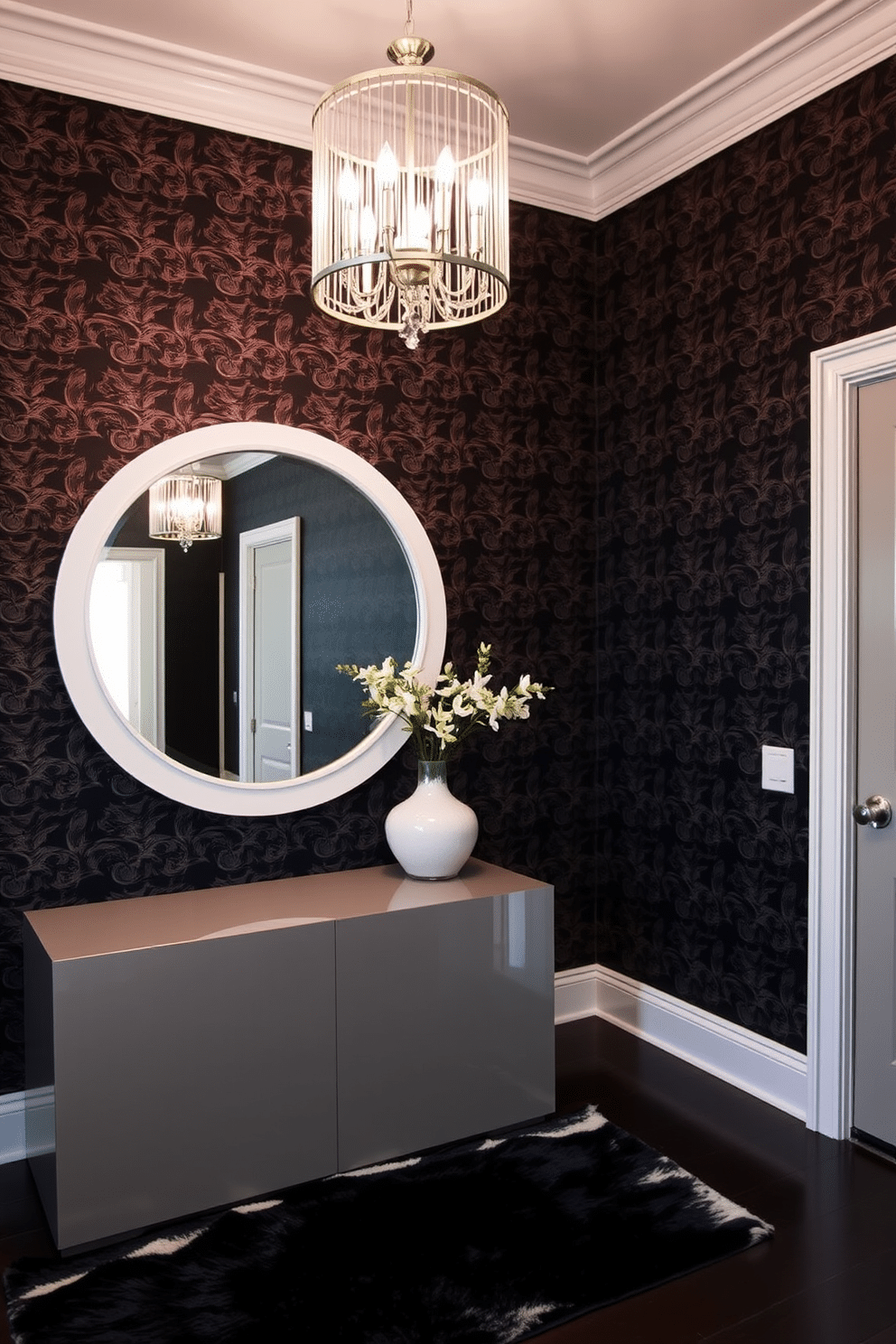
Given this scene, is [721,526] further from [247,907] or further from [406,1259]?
[406,1259]

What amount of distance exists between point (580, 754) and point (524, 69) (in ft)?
7.19

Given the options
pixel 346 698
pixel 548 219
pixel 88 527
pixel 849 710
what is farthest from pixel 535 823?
pixel 548 219

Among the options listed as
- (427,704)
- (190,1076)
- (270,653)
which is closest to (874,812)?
(427,704)

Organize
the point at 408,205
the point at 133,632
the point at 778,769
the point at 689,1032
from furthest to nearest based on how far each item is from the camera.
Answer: the point at 689,1032
the point at 778,769
the point at 133,632
the point at 408,205

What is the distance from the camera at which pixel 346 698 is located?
3184 mm

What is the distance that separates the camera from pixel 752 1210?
96.2 inches

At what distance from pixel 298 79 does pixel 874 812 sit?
2649 mm

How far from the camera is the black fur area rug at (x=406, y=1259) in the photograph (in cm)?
203

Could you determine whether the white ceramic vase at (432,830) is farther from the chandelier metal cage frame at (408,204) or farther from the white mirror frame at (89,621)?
the chandelier metal cage frame at (408,204)

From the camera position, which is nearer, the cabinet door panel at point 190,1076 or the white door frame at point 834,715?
the cabinet door panel at point 190,1076

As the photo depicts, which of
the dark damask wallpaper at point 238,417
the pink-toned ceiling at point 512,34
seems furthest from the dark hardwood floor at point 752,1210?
the pink-toned ceiling at point 512,34

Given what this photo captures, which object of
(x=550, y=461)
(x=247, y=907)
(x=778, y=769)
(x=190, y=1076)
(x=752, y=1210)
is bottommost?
(x=752, y=1210)

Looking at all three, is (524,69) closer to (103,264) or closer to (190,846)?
(103,264)

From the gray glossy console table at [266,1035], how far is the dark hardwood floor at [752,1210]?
10.5 inches
